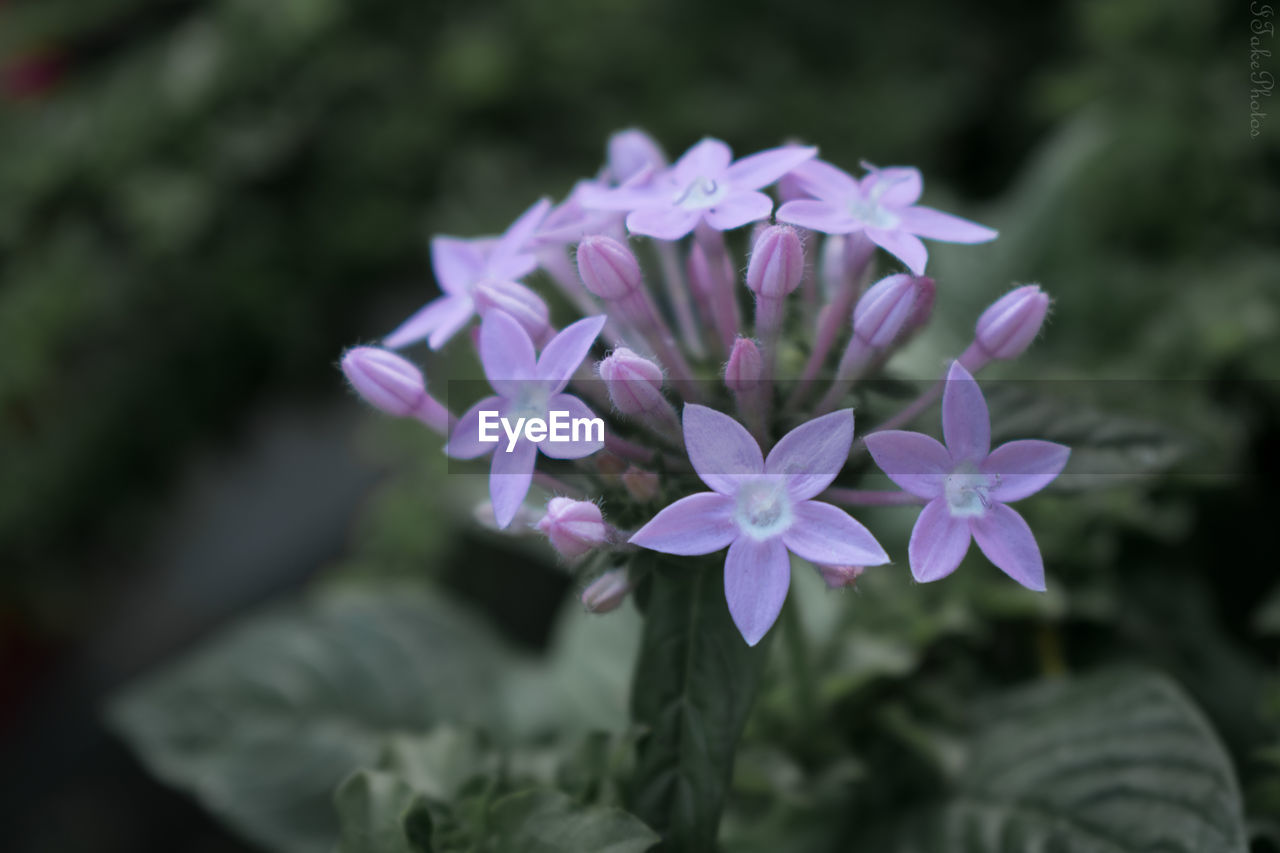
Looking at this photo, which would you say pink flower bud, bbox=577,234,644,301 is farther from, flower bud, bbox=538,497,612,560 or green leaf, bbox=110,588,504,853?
green leaf, bbox=110,588,504,853

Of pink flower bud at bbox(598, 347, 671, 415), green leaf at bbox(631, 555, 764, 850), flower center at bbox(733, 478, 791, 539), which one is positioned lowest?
green leaf at bbox(631, 555, 764, 850)

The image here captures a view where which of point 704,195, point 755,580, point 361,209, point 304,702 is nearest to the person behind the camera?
point 755,580

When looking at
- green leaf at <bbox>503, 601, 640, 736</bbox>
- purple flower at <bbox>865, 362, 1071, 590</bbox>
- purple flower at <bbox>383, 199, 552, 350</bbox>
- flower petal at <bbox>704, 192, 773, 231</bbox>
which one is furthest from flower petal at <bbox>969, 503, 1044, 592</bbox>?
green leaf at <bbox>503, 601, 640, 736</bbox>

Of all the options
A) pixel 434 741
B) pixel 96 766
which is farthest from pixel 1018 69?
pixel 96 766

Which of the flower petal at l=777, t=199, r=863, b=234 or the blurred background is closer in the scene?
the flower petal at l=777, t=199, r=863, b=234

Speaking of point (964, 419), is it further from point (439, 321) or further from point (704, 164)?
point (439, 321)

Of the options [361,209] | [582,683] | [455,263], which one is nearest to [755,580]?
[455,263]

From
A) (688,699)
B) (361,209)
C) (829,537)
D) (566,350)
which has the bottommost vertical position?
(688,699)
